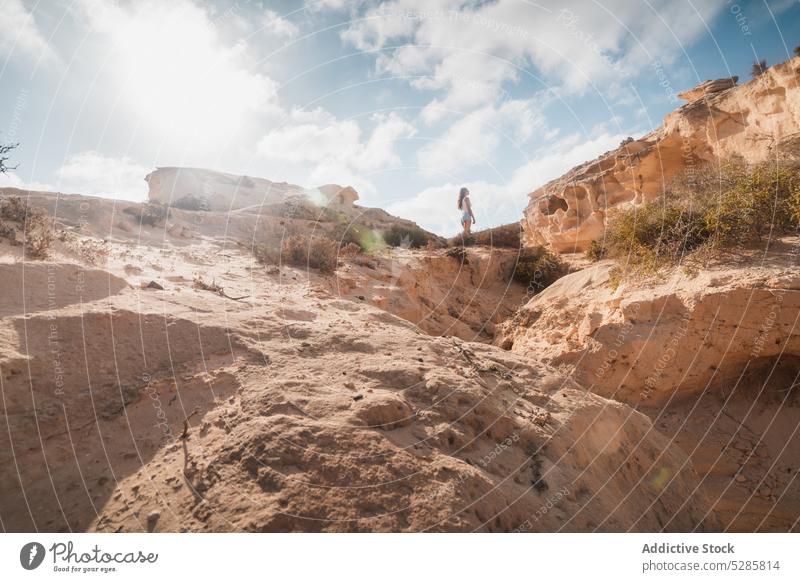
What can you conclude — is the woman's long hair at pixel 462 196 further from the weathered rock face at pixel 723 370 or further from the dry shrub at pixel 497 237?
the weathered rock face at pixel 723 370

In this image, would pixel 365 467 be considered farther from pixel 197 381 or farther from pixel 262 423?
pixel 197 381

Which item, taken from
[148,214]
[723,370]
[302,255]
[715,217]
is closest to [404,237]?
[302,255]

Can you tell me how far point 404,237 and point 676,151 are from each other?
13.6 m

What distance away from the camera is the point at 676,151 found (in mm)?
13352

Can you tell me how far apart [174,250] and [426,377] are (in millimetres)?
9078

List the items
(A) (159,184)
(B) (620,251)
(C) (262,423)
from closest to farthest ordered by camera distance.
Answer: (C) (262,423) → (B) (620,251) → (A) (159,184)

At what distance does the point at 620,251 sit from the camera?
9.46m

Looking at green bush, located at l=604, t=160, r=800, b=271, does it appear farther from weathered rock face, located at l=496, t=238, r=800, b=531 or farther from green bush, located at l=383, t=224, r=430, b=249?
green bush, located at l=383, t=224, r=430, b=249

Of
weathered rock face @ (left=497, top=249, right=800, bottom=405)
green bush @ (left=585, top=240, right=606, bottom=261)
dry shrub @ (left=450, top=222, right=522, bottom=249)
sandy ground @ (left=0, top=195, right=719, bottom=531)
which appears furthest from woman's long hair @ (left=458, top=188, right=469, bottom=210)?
sandy ground @ (left=0, top=195, right=719, bottom=531)

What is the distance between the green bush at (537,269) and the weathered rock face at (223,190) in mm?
20131

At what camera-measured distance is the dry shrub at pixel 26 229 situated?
19.9ft

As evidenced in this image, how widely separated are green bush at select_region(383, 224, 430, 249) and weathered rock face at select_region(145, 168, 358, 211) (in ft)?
37.5

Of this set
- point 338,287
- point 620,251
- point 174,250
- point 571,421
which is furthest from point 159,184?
point 571,421

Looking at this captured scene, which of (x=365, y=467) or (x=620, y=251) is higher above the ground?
(x=620, y=251)
